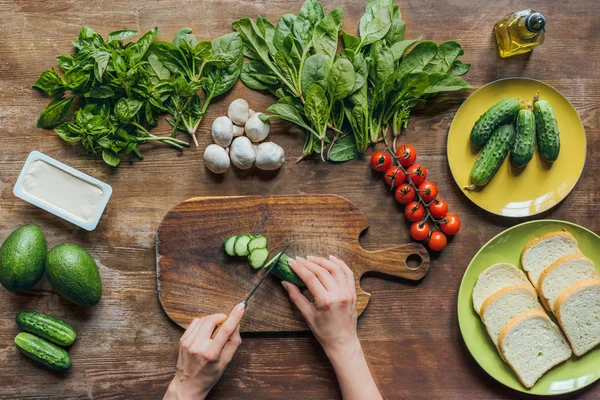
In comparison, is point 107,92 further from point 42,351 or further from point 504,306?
point 504,306

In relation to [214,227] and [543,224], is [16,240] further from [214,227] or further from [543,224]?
[543,224]

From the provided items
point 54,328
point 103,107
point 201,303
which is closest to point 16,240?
point 54,328

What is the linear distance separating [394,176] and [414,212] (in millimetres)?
168

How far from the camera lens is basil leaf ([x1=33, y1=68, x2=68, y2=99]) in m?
1.96

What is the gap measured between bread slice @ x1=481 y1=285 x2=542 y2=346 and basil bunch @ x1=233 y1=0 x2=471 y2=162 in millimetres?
776

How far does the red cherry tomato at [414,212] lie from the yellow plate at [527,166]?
0.21 m

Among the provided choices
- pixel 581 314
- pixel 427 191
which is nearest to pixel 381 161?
pixel 427 191

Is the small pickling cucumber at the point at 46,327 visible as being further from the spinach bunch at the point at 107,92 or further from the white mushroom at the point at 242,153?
the white mushroom at the point at 242,153

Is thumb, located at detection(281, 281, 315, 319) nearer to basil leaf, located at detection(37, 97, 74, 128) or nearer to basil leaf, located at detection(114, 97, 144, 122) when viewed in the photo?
basil leaf, located at detection(114, 97, 144, 122)

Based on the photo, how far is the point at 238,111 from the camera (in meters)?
2.04

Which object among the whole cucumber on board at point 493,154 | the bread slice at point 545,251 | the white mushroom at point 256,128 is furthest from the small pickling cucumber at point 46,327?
the bread slice at point 545,251

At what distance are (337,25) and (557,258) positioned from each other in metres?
1.31

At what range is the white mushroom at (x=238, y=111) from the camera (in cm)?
204

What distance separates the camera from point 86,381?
208 cm
